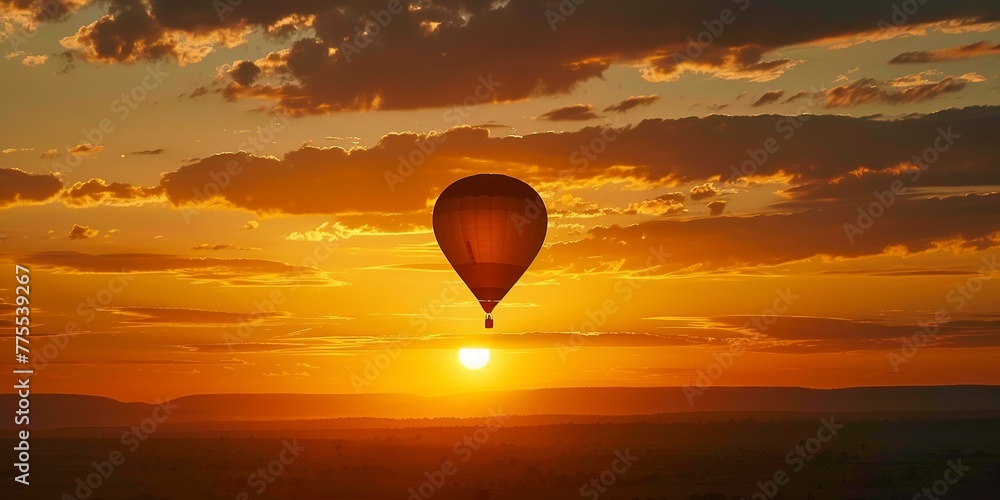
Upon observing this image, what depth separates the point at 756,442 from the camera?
140 meters

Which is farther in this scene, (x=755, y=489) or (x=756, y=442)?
(x=756, y=442)

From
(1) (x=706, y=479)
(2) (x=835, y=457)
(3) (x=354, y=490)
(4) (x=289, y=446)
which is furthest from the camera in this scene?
(4) (x=289, y=446)

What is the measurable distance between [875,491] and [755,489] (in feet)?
24.1

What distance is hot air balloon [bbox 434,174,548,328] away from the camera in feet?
248

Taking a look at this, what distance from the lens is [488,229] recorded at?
7556 cm

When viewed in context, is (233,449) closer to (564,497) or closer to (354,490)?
(354,490)

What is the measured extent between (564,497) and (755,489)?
13.8 meters

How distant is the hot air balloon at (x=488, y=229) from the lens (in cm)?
7550

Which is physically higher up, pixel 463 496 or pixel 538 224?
pixel 538 224

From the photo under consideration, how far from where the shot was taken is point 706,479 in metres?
82.5

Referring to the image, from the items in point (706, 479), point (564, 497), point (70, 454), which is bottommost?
point (564, 497)

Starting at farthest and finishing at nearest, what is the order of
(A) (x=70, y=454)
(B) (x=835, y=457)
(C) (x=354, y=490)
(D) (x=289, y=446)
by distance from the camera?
(D) (x=289, y=446) → (A) (x=70, y=454) → (B) (x=835, y=457) → (C) (x=354, y=490)

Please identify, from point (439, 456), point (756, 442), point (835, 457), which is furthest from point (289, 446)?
point (835, 457)

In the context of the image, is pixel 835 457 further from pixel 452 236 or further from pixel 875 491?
pixel 452 236
